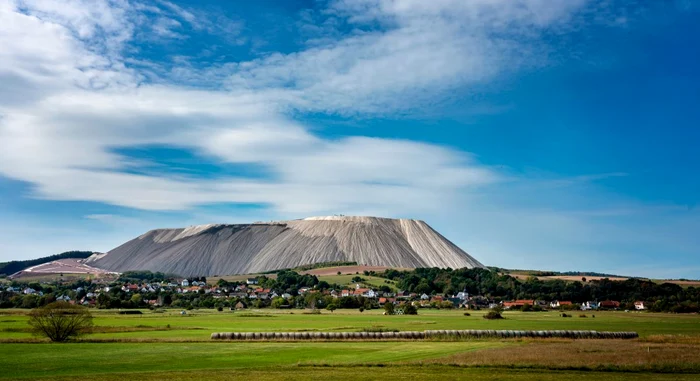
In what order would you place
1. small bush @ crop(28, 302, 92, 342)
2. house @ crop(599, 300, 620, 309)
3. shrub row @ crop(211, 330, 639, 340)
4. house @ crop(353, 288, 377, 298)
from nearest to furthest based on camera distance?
small bush @ crop(28, 302, 92, 342) < shrub row @ crop(211, 330, 639, 340) < house @ crop(599, 300, 620, 309) < house @ crop(353, 288, 377, 298)

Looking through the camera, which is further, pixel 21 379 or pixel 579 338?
pixel 579 338

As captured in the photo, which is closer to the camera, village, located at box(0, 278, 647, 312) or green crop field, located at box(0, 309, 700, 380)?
green crop field, located at box(0, 309, 700, 380)

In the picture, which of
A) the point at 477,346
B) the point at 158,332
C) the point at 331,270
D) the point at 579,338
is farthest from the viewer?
the point at 331,270

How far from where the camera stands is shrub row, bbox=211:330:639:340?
54.4 metres

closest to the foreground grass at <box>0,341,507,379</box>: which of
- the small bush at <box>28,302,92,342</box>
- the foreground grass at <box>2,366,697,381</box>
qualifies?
the foreground grass at <box>2,366,697,381</box>

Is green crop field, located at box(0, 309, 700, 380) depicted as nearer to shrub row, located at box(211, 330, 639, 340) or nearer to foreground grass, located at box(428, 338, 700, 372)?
foreground grass, located at box(428, 338, 700, 372)

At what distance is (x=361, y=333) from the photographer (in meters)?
56.0

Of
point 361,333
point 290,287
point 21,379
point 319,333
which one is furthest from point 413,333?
point 290,287

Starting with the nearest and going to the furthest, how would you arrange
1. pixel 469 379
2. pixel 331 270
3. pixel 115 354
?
pixel 469 379 < pixel 115 354 < pixel 331 270

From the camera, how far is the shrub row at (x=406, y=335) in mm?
54375

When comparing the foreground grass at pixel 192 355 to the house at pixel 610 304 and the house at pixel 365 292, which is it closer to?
the house at pixel 610 304

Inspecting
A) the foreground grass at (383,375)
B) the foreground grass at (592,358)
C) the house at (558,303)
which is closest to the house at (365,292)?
the house at (558,303)

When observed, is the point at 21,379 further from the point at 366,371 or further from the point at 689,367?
the point at 689,367

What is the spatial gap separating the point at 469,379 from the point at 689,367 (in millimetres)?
12958
